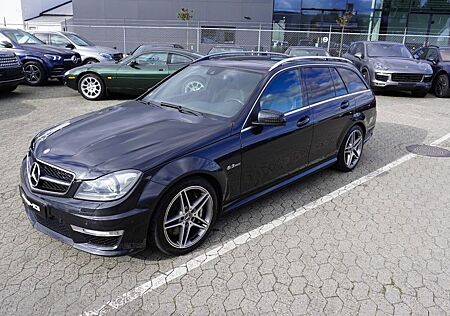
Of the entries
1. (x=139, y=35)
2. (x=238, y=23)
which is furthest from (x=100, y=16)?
(x=238, y=23)

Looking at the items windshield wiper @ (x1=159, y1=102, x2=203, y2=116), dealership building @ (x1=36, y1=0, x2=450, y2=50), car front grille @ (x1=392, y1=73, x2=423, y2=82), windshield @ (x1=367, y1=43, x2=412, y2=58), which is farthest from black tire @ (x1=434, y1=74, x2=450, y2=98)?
dealership building @ (x1=36, y1=0, x2=450, y2=50)

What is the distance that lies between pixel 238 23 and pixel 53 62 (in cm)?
1698

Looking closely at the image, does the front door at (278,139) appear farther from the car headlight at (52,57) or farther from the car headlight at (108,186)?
the car headlight at (52,57)

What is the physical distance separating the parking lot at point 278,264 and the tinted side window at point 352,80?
4.52ft

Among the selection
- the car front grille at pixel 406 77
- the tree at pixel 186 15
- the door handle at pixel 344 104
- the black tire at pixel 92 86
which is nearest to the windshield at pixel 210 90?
the door handle at pixel 344 104

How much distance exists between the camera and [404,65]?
Answer: 441 inches

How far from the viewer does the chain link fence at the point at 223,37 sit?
22875 mm

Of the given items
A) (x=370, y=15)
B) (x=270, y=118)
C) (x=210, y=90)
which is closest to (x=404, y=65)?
(x=210, y=90)

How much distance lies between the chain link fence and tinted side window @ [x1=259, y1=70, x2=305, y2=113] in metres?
19.4

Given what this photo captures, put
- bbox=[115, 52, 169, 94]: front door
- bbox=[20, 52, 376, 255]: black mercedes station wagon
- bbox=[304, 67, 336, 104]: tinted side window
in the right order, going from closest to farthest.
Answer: bbox=[20, 52, 376, 255]: black mercedes station wagon, bbox=[304, 67, 336, 104]: tinted side window, bbox=[115, 52, 169, 94]: front door

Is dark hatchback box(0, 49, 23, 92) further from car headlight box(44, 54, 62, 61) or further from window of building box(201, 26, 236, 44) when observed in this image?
window of building box(201, 26, 236, 44)

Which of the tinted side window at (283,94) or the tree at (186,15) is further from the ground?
the tree at (186,15)

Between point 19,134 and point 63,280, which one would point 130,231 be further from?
point 19,134

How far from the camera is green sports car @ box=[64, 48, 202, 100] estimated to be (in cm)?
942
